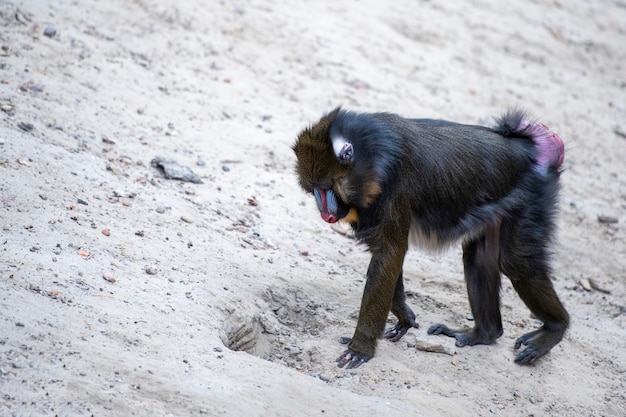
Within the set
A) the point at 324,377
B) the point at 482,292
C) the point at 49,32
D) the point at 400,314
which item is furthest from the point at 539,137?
the point at 49,32

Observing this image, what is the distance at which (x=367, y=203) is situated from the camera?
4824 millimetres

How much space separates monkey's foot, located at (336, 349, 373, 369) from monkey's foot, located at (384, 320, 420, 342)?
406mm

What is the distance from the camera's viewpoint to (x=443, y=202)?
199 inches

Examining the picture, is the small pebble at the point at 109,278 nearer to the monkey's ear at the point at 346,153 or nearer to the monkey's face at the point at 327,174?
the monkey's face at the point at 327,174

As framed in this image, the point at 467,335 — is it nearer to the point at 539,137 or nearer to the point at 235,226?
the point at 539,137

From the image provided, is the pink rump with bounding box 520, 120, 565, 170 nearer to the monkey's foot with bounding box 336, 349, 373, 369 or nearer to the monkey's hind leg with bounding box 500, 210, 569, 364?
the monkey's hind leg with bounding box 500, 210, 569, 364

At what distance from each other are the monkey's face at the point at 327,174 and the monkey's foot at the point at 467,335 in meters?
1.19

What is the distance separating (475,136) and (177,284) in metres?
2.17

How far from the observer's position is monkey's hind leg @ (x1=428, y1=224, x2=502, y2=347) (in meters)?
5.45

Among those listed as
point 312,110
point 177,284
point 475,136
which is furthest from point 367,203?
point 312,110

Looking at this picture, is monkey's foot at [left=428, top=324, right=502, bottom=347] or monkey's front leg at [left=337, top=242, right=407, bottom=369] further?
monkey's foot at [left=428, top=324, right=502, bottom=347]

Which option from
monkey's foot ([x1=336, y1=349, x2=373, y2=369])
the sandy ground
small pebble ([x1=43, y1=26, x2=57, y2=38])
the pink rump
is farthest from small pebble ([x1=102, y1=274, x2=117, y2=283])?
small pebble ([x1=43, y1=26, x2=57, y2=38])

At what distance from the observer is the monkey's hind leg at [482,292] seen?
5445 millimetres

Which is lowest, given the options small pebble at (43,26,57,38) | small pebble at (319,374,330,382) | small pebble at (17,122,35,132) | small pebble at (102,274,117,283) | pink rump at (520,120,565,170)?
Answer: small pebble at (319,374,330,382)
